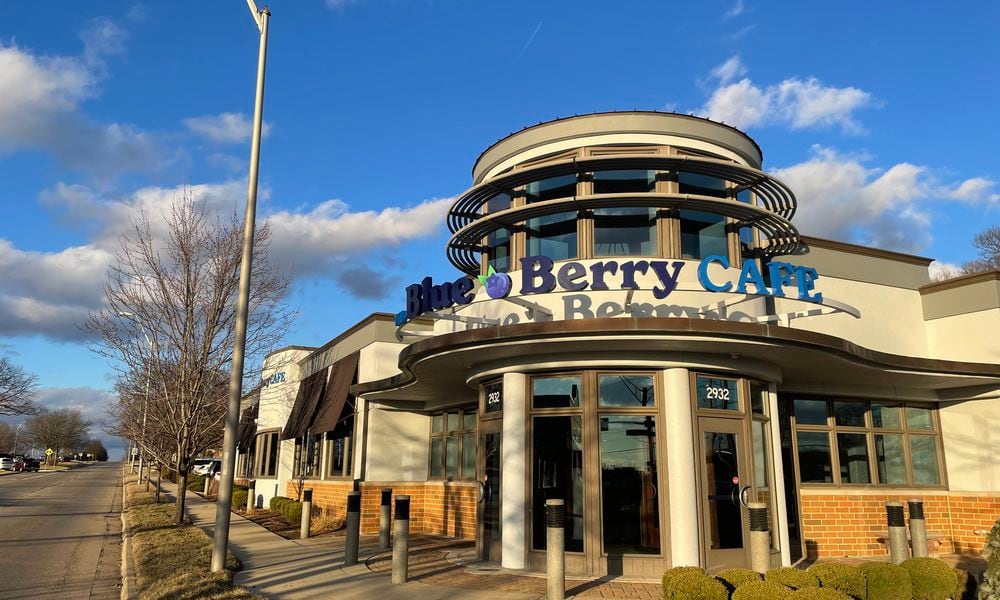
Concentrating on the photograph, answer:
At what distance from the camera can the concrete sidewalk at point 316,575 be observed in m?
10.1

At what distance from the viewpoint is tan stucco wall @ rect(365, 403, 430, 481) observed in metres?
19.5

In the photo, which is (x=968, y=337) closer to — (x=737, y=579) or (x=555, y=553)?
(x=737, y=579)

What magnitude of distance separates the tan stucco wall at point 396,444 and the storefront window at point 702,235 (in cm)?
980

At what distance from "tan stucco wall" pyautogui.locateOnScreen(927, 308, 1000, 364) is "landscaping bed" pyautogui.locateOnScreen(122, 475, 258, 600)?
1683 centimetres

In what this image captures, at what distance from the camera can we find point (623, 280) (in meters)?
12.6

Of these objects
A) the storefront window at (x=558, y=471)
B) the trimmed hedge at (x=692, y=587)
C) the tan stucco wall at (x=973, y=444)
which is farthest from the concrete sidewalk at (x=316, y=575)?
the tan stucco wall at (x=973, y=444)

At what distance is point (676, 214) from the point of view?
47.0ft

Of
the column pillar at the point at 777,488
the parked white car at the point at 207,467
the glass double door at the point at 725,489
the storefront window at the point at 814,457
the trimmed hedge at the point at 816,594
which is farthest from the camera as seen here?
the parked white car at the point at 207,467

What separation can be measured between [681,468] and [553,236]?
573cm

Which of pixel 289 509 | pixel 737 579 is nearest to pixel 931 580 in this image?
pixel 737 579

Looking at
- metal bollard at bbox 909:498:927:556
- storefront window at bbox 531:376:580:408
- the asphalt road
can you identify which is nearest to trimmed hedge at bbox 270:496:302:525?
the asphalt road

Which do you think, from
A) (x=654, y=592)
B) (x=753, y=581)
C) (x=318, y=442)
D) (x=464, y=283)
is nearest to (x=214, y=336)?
(x=318, y=442)

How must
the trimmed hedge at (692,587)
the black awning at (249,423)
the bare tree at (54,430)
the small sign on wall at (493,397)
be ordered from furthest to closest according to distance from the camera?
the bare tree at (54,430) < the black awning at (249,423) < the small sign on wall at (493,397) < the trimmed hedge at (692,587)

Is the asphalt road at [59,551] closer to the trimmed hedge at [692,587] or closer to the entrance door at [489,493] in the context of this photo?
the entrance door at [489,493]
